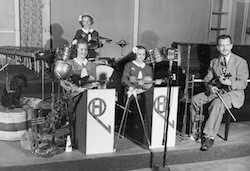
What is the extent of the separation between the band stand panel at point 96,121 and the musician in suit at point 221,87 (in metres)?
1.19

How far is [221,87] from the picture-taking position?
171 inches

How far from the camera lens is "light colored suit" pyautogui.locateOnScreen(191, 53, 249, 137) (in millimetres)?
4160

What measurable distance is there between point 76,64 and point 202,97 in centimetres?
161

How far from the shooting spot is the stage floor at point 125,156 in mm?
3475

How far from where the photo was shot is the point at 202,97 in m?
4.34

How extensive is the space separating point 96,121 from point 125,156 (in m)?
0.51

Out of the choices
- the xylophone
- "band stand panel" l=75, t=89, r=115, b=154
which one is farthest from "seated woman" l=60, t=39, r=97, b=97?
the xylophone

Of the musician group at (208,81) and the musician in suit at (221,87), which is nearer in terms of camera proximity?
the musician group at (208,81)

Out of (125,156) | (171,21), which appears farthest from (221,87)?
(171,21)

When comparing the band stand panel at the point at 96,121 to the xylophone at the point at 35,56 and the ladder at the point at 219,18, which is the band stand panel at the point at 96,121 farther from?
the ladder at the point at 219,18

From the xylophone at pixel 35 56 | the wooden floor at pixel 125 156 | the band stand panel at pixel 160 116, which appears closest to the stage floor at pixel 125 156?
the wooden floor at pixel 125 156

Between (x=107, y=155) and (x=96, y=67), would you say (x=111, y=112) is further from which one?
(x=96, y=67)

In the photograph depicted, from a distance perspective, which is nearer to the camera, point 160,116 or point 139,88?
point 160,116

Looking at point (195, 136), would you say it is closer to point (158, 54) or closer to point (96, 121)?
point (158, 54)
